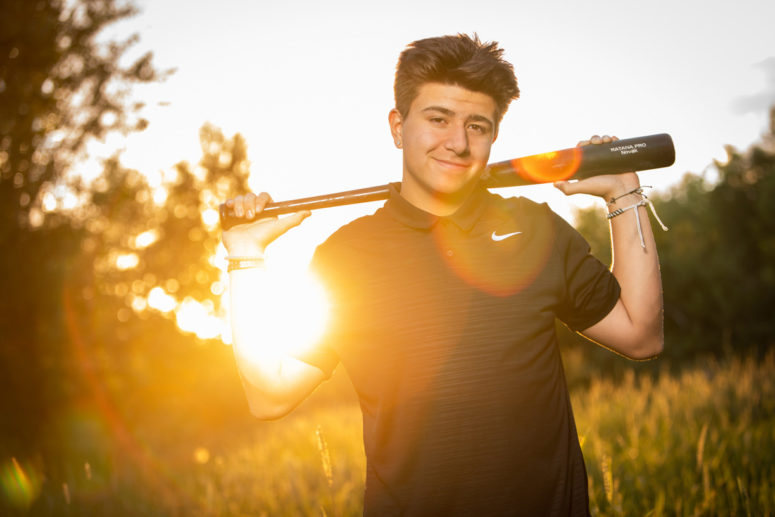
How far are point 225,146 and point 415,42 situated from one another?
2276 cm

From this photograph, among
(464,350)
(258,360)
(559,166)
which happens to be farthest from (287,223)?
(559,166)

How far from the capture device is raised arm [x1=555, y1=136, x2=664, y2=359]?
6.95ft

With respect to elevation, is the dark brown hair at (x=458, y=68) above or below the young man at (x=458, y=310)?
above

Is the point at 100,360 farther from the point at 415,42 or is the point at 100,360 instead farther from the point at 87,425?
the point at 415,42

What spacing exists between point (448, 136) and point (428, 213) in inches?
13.3

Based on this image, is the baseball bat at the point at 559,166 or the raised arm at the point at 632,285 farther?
the baseball bat at the point at 559,166

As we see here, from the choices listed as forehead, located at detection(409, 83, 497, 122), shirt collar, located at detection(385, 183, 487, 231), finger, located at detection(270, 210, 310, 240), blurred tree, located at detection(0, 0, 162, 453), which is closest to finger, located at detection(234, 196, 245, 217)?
finger, located at detection(270, 210, 310, 240)

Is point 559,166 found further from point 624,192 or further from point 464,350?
point 464,350

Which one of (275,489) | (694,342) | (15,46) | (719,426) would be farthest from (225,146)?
(694,342)

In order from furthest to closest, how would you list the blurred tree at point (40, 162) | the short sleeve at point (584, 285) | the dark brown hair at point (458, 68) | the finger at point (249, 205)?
the blurred tree at point (40, 162) → the finger at point (249, 205) → the dark brown hair at point (458, 68) → the short sleeve at point (584, 285)

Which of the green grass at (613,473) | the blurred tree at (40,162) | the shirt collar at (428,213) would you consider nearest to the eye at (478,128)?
the shirt collar at (428,213)

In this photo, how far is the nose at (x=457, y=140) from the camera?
213 centimetres

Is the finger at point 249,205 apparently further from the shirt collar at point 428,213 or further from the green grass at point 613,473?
the green grass at point 613,473

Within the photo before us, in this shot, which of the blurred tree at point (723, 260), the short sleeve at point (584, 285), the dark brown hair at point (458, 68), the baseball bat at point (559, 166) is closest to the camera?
the short sleeve at point (584, 285)
